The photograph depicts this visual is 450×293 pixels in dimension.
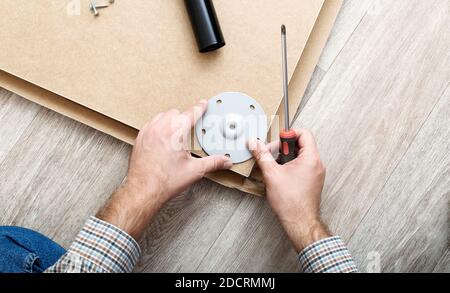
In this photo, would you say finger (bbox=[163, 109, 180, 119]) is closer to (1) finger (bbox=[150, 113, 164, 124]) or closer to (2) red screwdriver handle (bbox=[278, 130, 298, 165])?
(1) finger (bbox=[150, 113, 164, 124])

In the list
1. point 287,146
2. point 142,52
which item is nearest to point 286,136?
point 287,146

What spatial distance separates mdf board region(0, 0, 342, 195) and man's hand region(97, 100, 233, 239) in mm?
60

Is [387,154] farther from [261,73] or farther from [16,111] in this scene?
[16,111]

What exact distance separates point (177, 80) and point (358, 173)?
14.5 inches

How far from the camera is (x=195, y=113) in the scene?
2.20 feet

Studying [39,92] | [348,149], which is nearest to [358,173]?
[348,149]

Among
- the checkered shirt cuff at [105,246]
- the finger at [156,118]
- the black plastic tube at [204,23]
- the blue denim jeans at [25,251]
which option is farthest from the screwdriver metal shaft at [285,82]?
the blue denim jeans at [25,251]

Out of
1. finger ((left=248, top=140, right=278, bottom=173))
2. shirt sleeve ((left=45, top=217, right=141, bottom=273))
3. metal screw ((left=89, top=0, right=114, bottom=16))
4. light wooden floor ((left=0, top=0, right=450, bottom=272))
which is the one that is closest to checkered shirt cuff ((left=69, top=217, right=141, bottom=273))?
shirt sleeve ((left=45, top=217, right=141, bottom=273))

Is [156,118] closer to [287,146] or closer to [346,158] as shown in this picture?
[287,146]

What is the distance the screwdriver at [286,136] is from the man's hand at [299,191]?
0.01 m

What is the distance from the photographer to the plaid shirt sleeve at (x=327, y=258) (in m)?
0.61

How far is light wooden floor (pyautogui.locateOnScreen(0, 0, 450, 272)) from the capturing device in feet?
2.41

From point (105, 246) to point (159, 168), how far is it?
0.48 ft

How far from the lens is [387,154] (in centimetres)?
74
